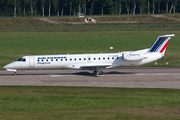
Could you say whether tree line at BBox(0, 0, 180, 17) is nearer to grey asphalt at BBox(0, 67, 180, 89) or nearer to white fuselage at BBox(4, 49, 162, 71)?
grey asphalt at BBox(0, 67, 180, 89)

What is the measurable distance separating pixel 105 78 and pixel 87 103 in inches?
471

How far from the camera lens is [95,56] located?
3572cm

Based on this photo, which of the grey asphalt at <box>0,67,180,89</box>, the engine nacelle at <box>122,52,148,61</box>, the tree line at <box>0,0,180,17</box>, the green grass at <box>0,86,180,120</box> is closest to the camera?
the green grass at <box>0,86,180,120</box>

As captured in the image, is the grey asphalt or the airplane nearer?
the grey asphalt

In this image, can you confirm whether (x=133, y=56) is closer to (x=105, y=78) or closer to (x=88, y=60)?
(x=105, y=78)

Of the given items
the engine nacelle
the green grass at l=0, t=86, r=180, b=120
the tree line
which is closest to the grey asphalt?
the engine nacelle

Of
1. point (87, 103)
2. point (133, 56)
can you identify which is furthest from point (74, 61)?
point (87, 103)

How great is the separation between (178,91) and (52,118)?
12.9m

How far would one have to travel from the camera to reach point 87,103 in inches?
867

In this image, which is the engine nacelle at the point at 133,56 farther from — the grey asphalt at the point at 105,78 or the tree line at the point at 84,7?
the tree line at the point at 84,7

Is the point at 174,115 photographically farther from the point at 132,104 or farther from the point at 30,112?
the point at 30,112

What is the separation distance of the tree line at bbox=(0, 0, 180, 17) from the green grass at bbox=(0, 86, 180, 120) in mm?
125567

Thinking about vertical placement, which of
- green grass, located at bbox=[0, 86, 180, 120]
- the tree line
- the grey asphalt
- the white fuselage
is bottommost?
green grass, located at bbox=[0, 86, 180, 120]

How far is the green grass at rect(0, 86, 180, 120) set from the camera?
62.3 feet
